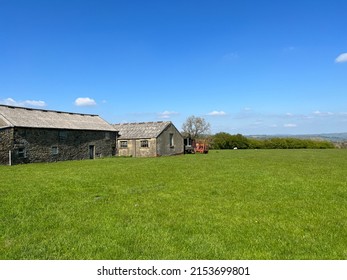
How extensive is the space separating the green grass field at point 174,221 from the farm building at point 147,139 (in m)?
28.9

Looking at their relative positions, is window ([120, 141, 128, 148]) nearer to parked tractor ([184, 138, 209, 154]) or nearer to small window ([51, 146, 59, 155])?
parked tractor ([184, 138, 209, 154])

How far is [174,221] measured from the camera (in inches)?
313

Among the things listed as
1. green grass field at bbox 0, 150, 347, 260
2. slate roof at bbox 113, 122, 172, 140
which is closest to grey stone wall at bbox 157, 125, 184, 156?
slate roof at bbox 113, 122, 172, 140

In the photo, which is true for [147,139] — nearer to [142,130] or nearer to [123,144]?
[142,130]

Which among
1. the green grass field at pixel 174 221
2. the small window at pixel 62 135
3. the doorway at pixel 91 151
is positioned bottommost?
the green grass field at pixel 174 221

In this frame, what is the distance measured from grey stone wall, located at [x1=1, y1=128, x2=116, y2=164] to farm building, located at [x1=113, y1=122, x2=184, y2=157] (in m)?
2.88

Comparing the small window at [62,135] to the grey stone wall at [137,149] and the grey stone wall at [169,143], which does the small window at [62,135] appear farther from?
the grey stone wall at [169,143]

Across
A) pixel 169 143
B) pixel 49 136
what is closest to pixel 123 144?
pixel 169 143

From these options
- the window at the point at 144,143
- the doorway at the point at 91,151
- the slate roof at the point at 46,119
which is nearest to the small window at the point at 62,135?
the slate roof at the point at 46,119

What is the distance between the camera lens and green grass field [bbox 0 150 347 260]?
586 cm

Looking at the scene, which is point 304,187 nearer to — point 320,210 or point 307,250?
point 320,210

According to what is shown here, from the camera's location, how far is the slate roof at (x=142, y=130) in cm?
4328

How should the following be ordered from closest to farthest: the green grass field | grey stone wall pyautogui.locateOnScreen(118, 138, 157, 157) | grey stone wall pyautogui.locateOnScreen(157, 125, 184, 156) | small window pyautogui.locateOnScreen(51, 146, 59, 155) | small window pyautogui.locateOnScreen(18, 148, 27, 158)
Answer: the green grass field
small window pyautogui.locateOnScreen(18, 148, 27, 158)
small window pyautogui.locateOnScreen(51, 146, 59, 155)
grey stone wall pyautogui.locateOnScreen(118, 138, 157, 157)
grey stone wall pyautogui.locateOnScreen(157, 125, 184, 156)
